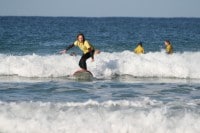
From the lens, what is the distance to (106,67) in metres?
19.6

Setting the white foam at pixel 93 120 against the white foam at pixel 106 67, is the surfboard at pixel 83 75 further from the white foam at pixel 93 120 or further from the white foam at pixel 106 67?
the white foam at pixel 93 120

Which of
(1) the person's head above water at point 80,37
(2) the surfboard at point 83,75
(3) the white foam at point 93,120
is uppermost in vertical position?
(1) the person's head above water at point 80,37

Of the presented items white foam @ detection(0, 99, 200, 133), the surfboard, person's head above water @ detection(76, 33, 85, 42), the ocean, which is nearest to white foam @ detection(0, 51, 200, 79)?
the ocean

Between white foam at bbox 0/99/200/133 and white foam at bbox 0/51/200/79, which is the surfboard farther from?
white foam at bbox 0/99/200/133

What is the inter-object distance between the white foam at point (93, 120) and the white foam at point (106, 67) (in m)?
Answer: 7.54

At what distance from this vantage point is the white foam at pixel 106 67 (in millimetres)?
19125

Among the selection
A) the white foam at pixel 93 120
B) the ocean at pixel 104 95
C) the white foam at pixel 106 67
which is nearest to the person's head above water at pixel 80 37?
the ocean at pixel 104 95

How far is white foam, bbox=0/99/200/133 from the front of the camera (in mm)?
10203

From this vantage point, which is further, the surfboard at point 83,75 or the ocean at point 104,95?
the surfboard at point 83,75

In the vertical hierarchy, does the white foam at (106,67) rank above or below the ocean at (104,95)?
above

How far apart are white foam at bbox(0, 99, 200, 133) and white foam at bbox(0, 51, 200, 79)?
754 cm

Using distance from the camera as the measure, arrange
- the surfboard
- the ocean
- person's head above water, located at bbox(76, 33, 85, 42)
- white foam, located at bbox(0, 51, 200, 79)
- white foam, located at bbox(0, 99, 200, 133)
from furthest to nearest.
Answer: white foam, located at bbox(0, 51, 200, 79) < the surfboard < person's head above water, located at bbox(76, 33, 85, 42) < the ocean < white foam, located at bbox(0, 99, 200, 133)

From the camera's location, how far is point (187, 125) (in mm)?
10250

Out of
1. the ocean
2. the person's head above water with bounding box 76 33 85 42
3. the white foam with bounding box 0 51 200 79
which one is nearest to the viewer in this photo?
the ocean
